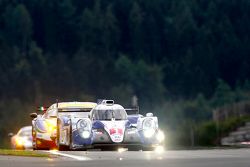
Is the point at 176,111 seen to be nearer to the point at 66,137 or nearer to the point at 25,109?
the point at 25,109

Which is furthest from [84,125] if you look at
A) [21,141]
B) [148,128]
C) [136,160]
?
[21,141]

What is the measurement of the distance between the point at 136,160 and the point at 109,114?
22.2 ft

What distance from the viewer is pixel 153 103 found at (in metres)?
174

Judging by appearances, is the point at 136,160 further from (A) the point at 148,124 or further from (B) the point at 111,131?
(A) the point at 148,124

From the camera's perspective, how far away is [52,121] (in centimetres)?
3212

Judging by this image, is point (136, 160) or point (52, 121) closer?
point (136, 160)

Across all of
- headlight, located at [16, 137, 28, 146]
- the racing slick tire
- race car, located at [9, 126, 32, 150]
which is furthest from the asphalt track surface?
headlight, located at [16, 137, 28, 146]

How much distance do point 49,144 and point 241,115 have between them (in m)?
34.1

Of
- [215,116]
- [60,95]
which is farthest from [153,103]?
[215,116]

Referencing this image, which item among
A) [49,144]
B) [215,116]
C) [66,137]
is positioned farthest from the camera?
[215,116]

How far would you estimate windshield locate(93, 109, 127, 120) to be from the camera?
28.7m

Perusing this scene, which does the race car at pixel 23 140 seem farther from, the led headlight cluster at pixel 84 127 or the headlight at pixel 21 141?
the led headlight cluster at pixel 84 127

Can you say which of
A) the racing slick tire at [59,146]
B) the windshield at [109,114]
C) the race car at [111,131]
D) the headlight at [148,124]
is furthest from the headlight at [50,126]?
the headlight at [148,124]

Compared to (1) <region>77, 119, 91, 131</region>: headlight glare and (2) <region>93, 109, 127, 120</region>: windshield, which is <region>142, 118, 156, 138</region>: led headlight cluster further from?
(1) <region>77, 119, 91, 131</region>: headlight glare
